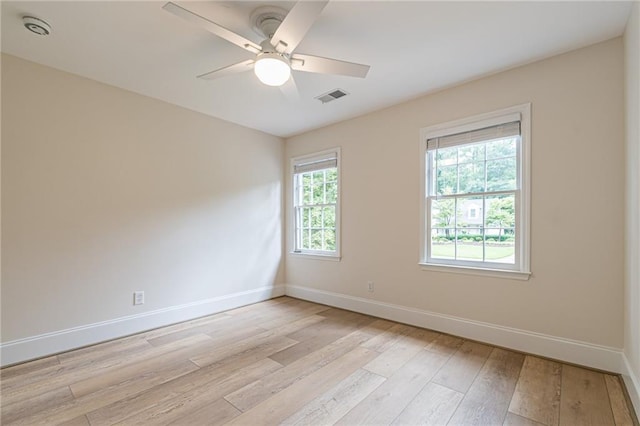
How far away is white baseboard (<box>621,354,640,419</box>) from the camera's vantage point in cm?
176

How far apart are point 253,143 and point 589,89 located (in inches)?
147

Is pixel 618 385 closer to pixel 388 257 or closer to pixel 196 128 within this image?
pixel 388 257

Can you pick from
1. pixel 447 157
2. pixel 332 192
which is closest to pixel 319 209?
pixel 332 192

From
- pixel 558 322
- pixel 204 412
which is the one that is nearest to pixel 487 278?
pixel 558 322

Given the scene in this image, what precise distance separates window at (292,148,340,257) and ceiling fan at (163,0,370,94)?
205cm

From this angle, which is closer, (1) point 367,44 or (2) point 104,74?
(1) point 367,44

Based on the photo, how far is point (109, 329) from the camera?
2.92 m

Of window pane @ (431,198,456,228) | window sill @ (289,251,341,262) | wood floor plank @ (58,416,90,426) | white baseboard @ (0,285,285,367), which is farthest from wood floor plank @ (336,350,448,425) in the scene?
white baseboard @ (0,285,285,367)

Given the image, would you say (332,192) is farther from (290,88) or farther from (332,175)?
(290,88)

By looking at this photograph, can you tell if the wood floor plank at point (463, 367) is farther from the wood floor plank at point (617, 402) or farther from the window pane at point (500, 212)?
the window pane at point (500, 212)

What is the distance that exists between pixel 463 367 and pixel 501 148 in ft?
6.56

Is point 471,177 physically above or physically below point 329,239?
above

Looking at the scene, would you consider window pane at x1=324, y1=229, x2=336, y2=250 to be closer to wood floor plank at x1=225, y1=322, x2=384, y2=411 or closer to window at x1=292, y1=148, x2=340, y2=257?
window at x1=292, y1=148, x2=340, y2=257

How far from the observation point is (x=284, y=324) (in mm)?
3363
